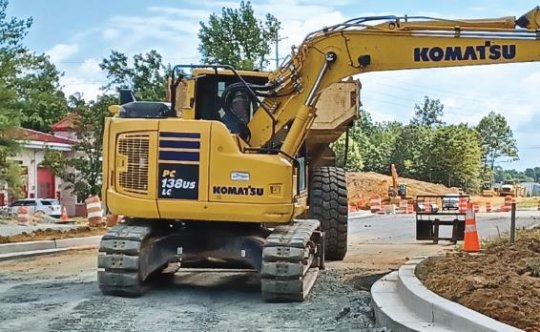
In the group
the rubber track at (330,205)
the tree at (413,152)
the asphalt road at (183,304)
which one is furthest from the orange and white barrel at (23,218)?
the tree at (413,152)

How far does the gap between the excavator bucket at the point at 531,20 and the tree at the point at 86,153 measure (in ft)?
111

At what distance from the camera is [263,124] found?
1134 cm

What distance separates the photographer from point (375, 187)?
6388 cm

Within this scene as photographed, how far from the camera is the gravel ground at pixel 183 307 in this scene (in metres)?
8.42

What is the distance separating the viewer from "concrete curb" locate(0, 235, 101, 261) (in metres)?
16.4

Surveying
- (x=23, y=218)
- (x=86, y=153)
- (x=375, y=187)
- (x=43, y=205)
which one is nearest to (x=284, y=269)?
(x=23, y=218)

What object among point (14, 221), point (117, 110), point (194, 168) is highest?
point (117, 110)

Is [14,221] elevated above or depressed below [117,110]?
below

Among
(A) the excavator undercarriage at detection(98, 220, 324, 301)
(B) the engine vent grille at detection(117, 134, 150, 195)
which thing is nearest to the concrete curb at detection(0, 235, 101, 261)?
(A) the excavator undercarriage at detection(98, 220, 324, 301)

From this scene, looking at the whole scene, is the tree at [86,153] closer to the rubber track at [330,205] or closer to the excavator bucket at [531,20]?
the rubber track at [330,205]

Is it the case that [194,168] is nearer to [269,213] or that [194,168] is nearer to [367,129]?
[269,213]

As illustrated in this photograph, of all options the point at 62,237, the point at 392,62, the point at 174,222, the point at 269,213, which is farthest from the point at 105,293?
the point at 62,237

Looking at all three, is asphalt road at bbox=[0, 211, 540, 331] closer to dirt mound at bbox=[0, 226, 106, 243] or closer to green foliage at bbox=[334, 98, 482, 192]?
dirt mound at bbox=[0, 226, 106, 243]

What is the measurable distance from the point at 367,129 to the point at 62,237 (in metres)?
78.7
